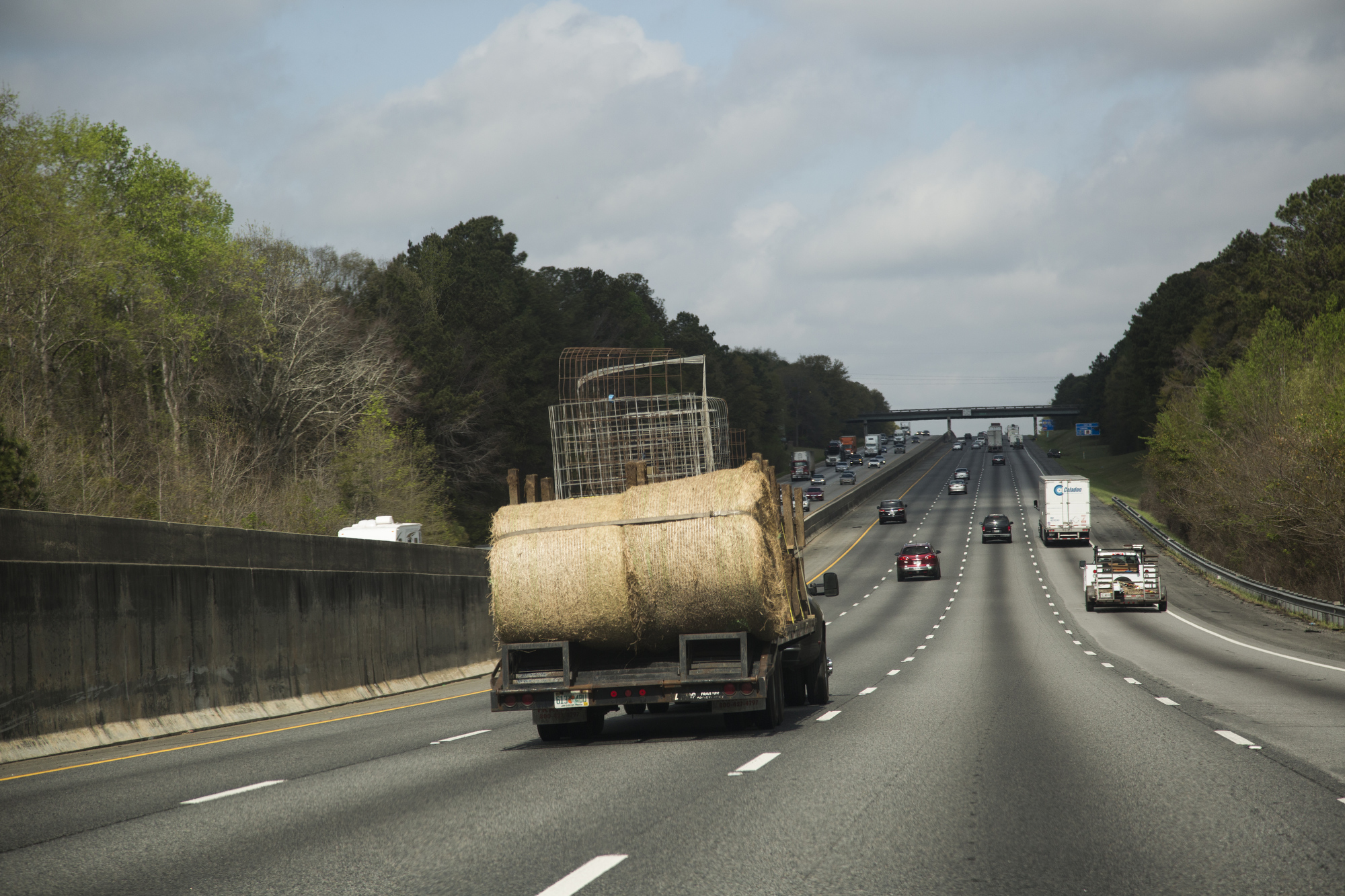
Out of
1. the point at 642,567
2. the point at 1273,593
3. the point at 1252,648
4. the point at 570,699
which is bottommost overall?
the point at 1252,648

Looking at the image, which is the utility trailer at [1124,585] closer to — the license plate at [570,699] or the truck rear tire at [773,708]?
the truck rear tire at [773,708]

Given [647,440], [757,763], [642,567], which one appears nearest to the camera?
[757,763]

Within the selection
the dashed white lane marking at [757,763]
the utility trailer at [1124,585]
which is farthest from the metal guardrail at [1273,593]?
the dashed white lane marking at [757,763]

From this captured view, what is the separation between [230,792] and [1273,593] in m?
37.6

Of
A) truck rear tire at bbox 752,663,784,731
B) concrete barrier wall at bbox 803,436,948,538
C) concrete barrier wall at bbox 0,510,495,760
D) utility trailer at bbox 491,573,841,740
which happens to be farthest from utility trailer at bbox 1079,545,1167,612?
utility trailer at bbox 491,573,841,740

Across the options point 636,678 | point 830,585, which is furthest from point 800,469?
point 636,678

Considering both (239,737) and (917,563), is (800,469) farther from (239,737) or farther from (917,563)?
(239,737)

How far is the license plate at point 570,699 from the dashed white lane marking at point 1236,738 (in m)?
5.87

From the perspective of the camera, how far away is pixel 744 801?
27.6ft

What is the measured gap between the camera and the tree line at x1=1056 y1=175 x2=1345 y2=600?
1528 inches

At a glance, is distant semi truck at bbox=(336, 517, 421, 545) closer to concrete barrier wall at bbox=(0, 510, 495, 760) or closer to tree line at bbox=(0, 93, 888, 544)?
concrete barrier wall at bbox=(0, 510, 495, 760)

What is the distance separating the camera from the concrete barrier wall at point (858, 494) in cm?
8006

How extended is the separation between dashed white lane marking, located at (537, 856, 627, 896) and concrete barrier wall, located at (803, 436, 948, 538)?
37298 mm

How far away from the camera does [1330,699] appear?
1548 cm
